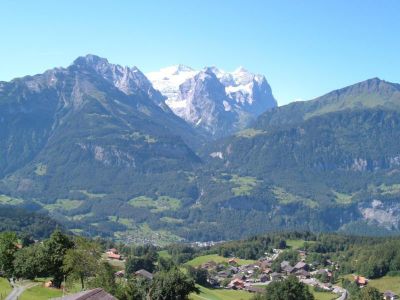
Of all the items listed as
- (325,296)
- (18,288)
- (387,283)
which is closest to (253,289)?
(325,296)

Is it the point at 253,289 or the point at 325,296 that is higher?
the point at 325,296

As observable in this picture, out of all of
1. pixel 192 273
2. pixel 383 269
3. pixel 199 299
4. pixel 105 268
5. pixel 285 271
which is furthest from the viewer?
pixel 285 271

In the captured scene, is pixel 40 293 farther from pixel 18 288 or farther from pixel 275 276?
pixel 275 276

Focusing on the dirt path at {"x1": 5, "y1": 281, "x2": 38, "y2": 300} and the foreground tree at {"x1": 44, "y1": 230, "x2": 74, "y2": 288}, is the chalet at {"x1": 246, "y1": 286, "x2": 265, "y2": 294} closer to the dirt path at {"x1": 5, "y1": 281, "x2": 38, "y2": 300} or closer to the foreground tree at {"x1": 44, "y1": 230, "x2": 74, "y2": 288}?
the foreground tree at {"x1": 44, "y1": 230, "x2": 74, "y2": 288}

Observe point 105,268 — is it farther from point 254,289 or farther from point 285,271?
point 285,271

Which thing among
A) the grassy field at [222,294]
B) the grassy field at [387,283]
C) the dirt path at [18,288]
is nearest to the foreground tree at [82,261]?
the dirt path at [18,288]

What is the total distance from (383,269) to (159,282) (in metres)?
105

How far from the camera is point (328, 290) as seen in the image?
166500 mm

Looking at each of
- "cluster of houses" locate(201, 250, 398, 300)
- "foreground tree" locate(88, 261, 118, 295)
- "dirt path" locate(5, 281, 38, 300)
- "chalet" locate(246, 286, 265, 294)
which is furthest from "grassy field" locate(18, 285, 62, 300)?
"cluster of houses" locate(201, 250, 398, 300)

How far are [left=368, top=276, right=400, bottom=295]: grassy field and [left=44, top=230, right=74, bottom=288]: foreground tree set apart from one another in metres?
92.7

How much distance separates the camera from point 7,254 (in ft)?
350

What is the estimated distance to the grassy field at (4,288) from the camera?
88.7 meters

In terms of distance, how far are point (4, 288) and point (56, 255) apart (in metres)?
10.9

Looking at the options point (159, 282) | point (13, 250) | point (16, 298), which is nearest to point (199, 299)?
point (159, 282)
